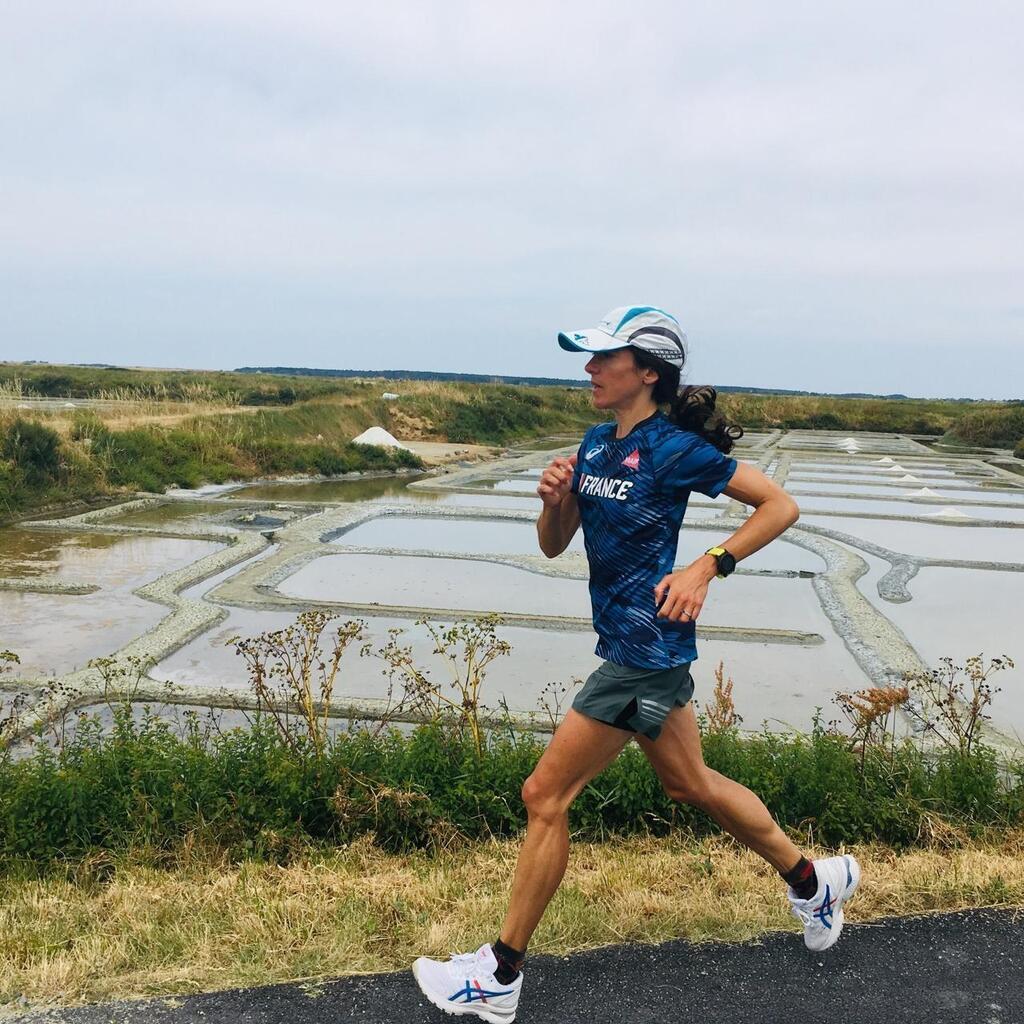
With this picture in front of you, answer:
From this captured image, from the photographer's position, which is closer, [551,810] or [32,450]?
[551,810]

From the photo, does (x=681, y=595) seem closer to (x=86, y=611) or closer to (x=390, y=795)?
(x=390, y=795)

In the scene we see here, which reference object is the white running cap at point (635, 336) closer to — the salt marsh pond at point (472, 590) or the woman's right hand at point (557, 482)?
the woman's right hand at point (557, 482)

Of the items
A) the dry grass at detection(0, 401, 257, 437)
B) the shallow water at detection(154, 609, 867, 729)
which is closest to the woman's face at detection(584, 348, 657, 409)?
the shallow water at detection(154, 609, 867, 729)

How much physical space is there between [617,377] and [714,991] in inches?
60.0

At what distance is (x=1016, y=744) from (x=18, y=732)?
5071 millimetres

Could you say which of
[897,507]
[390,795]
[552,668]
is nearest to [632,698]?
[390,795]

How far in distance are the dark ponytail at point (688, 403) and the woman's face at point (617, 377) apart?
0.06ft

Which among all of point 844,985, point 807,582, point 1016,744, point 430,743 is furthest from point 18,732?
point 807,582

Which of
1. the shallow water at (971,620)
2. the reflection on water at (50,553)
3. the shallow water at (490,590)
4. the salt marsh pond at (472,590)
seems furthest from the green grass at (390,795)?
the reflection on water at (50,553)

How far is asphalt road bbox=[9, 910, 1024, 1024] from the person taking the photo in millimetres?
2324

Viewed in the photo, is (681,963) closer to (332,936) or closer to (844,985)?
(844,985)

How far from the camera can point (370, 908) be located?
2875 millimetres

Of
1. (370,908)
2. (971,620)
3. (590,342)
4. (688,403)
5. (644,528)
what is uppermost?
(590,342)

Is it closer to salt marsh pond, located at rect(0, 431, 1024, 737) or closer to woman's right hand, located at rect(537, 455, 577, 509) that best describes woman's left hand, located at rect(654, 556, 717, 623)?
woman's right hand, located at rect(537, 455, 577, 509)
